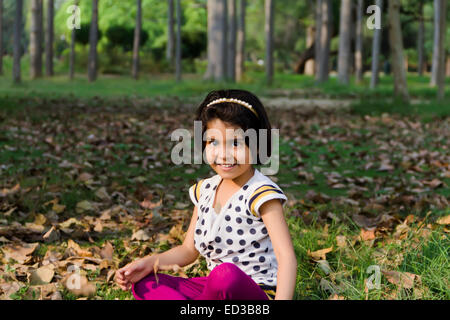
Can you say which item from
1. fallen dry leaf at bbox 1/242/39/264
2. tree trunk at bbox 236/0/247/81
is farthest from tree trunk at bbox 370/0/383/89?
fallen dry leaf at bbox 1/242/39/264

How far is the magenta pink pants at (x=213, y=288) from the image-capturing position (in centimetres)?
244

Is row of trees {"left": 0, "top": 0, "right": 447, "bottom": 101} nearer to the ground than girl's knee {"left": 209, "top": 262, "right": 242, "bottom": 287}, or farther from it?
farther from it

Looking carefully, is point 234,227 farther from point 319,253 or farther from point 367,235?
point 367,235

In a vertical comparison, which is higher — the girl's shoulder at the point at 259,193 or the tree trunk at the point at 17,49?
the tree trunk at the point at 17,49

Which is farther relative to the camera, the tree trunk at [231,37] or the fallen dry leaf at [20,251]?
the tree trunk at [231,37]

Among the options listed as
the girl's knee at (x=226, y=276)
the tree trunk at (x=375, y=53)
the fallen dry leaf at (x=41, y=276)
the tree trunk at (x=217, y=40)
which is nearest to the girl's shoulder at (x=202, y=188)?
the girl's knee at (x=226, y=276)

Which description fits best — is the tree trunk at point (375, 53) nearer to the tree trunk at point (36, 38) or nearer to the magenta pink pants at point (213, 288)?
the tree trunk at point (36, 38)

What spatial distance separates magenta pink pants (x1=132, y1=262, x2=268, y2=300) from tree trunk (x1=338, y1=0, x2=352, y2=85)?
2482 centimetres

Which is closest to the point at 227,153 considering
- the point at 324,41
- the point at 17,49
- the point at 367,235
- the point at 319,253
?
the point at 319,253

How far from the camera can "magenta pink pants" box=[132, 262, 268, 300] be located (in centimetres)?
244

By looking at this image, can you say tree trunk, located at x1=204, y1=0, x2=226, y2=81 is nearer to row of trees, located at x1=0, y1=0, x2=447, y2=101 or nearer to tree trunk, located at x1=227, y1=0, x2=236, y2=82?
row of trees, located at x1=0, y1=0, x2=447, y2=101

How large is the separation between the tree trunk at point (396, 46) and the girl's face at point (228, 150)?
526 inches
